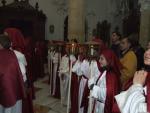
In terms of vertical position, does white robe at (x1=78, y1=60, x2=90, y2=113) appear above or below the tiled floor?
above

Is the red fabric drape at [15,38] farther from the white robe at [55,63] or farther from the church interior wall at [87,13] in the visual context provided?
the church interior wall at [87,13]

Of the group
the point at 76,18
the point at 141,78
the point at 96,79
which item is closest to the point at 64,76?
the point at 96,79

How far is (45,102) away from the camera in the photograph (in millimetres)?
8414

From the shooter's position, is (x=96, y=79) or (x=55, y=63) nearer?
(x=96, y=79)

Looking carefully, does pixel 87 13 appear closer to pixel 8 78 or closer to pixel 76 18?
pixel 76 18

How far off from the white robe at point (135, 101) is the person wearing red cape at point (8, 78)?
81.3 inches

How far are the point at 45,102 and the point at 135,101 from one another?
5.56m

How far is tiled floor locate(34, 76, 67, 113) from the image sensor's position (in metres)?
7.63

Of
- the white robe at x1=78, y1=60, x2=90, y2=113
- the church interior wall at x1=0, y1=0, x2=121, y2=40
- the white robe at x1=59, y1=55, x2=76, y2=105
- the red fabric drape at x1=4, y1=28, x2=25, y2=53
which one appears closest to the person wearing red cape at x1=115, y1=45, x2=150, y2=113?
the white robe at x1=78, y1=60, x2=90, y2=113

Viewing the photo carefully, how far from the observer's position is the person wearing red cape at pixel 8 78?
4.84m

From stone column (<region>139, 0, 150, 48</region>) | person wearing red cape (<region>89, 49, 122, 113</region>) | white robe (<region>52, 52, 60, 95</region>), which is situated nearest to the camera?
person wearing red cape (<region>89, 49, 122, 113</region>)

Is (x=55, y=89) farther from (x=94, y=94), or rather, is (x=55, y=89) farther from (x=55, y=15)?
(x=55, y=15)

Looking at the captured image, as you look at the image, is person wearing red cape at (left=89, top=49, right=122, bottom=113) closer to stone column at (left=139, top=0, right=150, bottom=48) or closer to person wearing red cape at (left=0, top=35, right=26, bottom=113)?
person wearing red cape at (left=0, top=35, right=26, bottom=113)

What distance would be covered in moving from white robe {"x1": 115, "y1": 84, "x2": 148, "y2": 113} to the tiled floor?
450 cm
